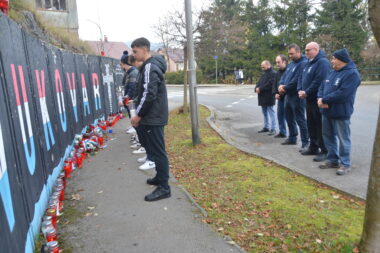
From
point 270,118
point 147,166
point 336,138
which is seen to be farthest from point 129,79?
point 336,138

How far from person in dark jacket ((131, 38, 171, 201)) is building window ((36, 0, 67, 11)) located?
911 inches

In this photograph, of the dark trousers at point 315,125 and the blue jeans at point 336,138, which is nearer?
the blue jeans at point 336,138

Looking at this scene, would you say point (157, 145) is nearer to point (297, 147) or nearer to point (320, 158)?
point (320, 158)

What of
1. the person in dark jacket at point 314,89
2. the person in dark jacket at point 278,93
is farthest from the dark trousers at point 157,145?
the person in dark jacket at point 278,93

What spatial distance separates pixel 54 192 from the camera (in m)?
4.63

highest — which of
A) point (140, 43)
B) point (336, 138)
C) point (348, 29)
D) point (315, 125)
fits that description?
point (348, 29)

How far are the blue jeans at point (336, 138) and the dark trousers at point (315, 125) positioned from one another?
0.50 metres

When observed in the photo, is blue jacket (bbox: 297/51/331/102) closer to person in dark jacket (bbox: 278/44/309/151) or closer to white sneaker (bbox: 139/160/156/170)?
person in dark jacket (bbox: 278/44/309/151)

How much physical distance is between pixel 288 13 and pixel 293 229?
39.2 meters

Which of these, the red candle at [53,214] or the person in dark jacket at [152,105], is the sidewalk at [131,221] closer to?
the red candle at [53,214]

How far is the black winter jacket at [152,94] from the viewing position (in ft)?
13.7

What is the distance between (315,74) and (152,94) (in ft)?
11.4

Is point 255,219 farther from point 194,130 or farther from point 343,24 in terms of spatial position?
point 343,24

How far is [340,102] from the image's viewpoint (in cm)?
518
